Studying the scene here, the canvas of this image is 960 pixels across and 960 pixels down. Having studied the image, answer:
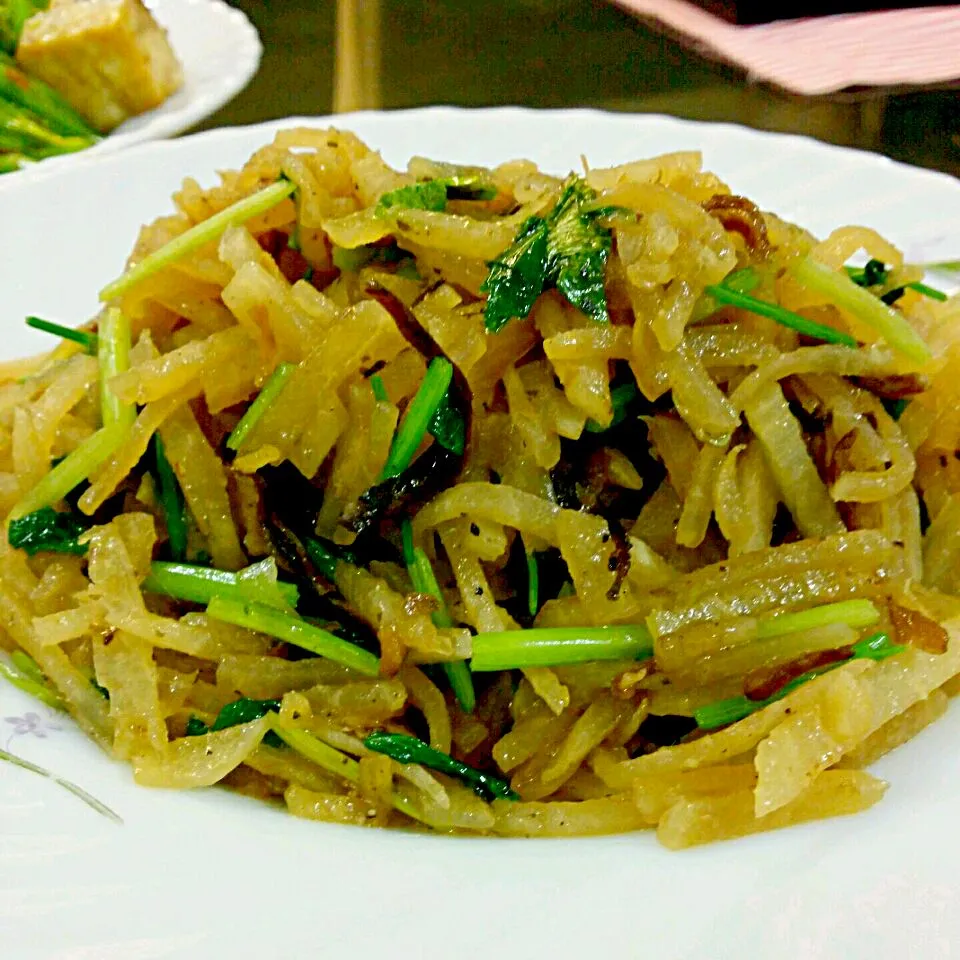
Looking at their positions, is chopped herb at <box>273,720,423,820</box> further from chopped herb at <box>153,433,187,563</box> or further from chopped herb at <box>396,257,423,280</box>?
chopped herb at <box>396,257,423,280</box>

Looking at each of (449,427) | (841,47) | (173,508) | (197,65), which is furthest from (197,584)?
(841,47)

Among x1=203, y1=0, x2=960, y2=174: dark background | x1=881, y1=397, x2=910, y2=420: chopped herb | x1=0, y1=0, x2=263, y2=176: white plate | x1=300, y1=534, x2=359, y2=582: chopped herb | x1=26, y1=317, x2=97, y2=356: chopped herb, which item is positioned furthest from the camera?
x1=203, y1=0, x2=960, y2=174: dark background

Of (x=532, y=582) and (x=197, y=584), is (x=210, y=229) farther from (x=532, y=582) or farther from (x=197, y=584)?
(x=532, y=582)

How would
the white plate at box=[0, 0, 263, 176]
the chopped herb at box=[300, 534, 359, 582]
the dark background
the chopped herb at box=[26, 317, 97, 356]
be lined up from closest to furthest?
the chopped herb at box=[300, 534, 359, 582], the chopped herb at box=[26, 317, 97, 356], the white plate at box=[0, 0, 263, 176], the dark background

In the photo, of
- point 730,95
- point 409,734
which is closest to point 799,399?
point 409,734

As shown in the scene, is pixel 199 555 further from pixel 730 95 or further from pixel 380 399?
pixel 730 95

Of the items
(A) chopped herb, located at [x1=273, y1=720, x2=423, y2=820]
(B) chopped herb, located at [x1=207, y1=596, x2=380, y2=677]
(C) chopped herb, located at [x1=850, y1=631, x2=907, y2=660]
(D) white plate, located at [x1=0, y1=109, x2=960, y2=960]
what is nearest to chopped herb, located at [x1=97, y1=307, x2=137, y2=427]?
(B) chopped herb, located at [x1=207, y1=596, x2=380, y2=677]
